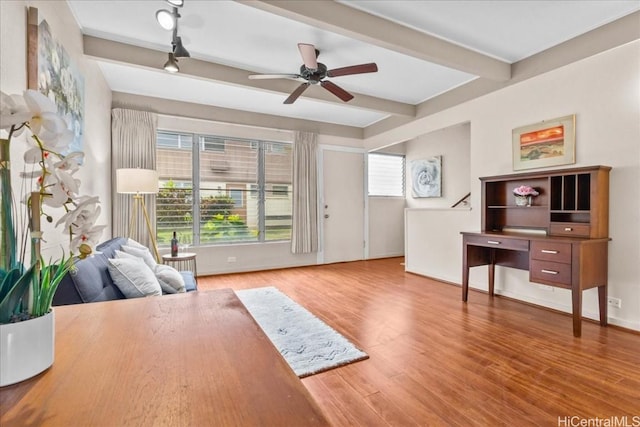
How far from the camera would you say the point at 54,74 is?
2047mm

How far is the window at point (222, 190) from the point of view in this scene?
4.77 metres

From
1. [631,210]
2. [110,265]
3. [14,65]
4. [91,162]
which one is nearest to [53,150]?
[14,65]

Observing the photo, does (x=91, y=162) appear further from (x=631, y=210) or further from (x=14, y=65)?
(x=631, y=210)

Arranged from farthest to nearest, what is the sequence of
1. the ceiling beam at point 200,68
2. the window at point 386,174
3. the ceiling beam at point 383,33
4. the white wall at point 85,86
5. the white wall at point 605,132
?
1. the window at point 386,174
2. the ceiling beam at point 200,68
3. the white wall at point 605,132
4. the ceiling beam at point 383,33
5. the white wall at point 85,86

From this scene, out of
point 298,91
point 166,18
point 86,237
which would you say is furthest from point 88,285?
point 298,91

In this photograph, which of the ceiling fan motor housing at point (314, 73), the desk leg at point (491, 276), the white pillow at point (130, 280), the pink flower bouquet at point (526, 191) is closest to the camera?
the white pillow at point (130, 280)

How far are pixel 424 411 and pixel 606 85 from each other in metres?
3.21

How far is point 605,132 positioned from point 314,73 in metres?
2.78

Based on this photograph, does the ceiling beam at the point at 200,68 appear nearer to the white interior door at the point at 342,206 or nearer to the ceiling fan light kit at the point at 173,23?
the ceiling fan light kit at the point at 173,23

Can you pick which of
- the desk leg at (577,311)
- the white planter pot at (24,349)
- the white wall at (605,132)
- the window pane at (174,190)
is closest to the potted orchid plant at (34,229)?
the white planter pot at (24,349)

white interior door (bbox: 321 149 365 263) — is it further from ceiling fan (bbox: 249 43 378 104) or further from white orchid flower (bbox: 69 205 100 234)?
white orchid flower (bbox: 69 205 100 234)

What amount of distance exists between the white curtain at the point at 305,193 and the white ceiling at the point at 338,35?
146 centimetres

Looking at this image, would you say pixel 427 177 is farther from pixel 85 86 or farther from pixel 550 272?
pixel 85 86

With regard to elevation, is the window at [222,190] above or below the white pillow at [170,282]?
above
